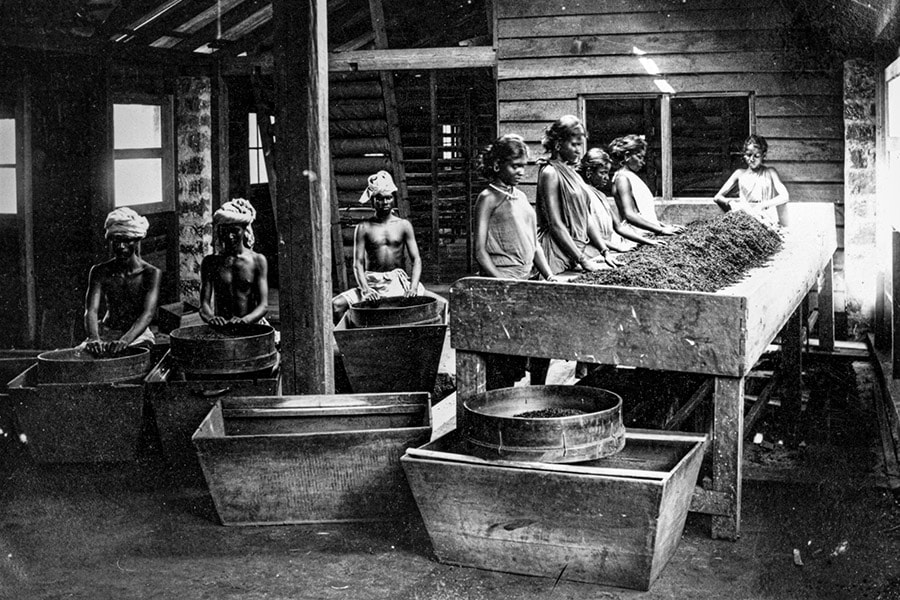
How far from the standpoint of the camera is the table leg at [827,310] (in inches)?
369

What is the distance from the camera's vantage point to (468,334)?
5098mm

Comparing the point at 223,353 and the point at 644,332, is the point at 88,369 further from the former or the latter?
the point at 644,332

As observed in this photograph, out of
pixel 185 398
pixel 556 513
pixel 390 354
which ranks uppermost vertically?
pixel 390 354

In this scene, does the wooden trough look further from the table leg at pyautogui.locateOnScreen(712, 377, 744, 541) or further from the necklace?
the table leg at pyautogui.locateOnScreen(712, 377, 744, 541)

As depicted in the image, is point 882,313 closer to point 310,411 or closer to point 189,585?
point 310,411

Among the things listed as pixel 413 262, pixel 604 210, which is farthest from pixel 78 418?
pixel 604 210

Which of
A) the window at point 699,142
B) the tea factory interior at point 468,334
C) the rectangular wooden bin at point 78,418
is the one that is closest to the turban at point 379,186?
the tea factory interior at point 468,334

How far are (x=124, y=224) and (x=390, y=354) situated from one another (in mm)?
1938

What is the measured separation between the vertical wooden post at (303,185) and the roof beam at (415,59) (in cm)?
578

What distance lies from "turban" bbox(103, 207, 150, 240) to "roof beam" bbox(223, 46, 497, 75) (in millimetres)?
5285

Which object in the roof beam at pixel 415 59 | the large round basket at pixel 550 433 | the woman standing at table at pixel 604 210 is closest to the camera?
the large round basket at pixel 550 433

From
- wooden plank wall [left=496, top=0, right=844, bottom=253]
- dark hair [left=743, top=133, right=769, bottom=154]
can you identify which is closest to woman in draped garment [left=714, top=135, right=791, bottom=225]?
dark hair [left=743, top=133, right=769, bottom=154]

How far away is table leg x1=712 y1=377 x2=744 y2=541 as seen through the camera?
4.69 m

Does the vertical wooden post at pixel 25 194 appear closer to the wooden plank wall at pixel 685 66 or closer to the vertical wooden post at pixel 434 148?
the wooden plank wall at pixel 685 66
